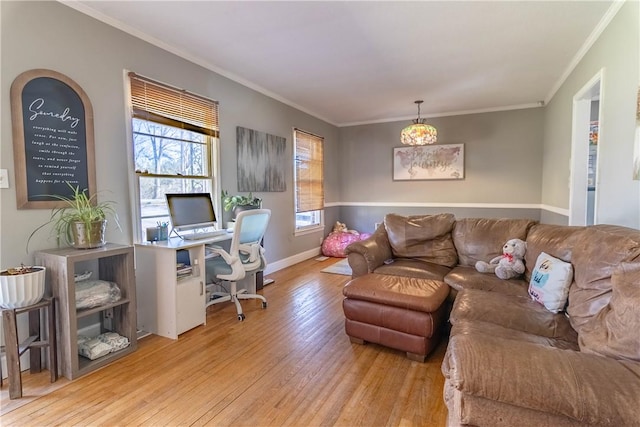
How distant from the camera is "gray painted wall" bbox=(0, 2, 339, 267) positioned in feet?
6.54

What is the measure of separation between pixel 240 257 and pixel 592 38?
370cm

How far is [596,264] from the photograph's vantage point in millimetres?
1604

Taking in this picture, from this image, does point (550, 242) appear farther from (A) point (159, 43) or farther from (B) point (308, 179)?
(B) point (308, 179)

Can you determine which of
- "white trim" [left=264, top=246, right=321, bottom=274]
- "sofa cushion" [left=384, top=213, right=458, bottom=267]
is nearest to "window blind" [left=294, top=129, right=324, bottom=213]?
"white trim" [left=264, top=246, right=321, bottom=274]

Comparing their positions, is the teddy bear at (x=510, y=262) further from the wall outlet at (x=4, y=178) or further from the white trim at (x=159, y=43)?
the wall outlet at (x=4, y=178)

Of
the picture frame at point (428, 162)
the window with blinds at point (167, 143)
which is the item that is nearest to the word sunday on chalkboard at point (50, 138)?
the window with blinds at point (167, 143)

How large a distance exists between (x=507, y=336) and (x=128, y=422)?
1932 mm

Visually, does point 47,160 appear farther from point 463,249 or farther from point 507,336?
point 463,249

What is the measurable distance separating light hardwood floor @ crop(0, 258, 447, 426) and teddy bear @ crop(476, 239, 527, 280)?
2.36 feet

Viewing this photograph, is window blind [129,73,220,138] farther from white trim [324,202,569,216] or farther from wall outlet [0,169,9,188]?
white trim [324,202,569,216]

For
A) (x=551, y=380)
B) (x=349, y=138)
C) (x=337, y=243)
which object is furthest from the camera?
(x=349, y=138)

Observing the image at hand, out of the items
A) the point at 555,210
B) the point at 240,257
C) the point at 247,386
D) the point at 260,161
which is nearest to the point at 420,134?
the point at 555,210

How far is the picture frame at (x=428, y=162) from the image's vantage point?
18.6ft

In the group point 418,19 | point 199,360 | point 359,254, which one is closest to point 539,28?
point 418,19
